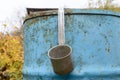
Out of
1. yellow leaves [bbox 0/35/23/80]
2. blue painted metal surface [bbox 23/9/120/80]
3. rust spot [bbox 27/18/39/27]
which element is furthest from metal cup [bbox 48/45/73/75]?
yellow leaves [bbox 0/35/23/80]

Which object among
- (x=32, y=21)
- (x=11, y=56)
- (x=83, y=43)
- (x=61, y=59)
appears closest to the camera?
(x=61, y=59)

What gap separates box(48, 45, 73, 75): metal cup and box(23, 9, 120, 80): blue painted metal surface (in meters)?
0.09

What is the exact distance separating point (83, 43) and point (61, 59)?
0.88ft

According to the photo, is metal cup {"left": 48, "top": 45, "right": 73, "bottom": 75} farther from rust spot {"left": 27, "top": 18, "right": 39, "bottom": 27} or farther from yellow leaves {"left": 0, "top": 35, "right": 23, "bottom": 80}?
yellow leaves {"left": 0, "top": 35, "right": 23, "bottom": 80}

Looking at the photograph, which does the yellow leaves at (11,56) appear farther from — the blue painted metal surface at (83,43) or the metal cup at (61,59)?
the metal cup at (61,59)

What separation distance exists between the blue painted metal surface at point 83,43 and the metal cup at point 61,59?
0.09 m

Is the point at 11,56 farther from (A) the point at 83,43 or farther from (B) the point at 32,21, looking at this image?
(A) the point at 83,43

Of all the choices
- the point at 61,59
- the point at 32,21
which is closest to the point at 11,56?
the point at 32,21

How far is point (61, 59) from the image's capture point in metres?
2.21

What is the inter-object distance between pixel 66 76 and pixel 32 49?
377 mm

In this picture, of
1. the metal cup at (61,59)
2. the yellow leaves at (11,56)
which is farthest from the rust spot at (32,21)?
the yellow leaves at (11,56)

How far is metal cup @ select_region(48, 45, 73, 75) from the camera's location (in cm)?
221

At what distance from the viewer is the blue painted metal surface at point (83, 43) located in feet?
7.82

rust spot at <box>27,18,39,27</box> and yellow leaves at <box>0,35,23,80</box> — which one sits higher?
rust spot at <box>27,18,39,27</box>
